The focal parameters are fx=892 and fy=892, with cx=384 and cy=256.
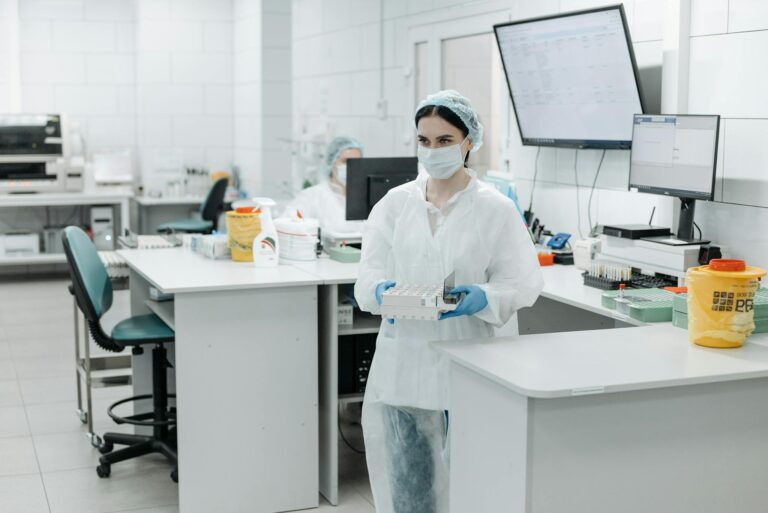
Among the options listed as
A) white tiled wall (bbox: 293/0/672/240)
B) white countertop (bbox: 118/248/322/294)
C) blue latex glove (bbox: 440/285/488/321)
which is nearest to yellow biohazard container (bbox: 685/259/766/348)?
blue latex glove (bbox: 440/285/488/321)

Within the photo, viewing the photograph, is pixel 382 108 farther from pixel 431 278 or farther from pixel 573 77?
pixel 431 278

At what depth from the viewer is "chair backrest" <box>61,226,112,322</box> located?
11.3 ft

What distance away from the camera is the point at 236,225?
141 inches

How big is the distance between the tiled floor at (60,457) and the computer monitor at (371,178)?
1.04 meters

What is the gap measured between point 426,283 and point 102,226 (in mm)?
5651

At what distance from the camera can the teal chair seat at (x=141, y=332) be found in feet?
11.1

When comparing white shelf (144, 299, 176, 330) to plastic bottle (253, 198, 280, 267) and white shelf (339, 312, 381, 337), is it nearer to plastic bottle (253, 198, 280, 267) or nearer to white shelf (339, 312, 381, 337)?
plastic bottle (253, 198, 280, 267)

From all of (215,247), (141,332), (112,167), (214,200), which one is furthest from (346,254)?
(112,167)

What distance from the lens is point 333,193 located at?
480cm

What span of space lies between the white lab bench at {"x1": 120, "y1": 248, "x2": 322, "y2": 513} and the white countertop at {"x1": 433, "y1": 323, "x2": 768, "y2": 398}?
41.2 inches

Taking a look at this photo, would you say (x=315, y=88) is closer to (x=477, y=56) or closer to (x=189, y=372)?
(x=477, y=56)

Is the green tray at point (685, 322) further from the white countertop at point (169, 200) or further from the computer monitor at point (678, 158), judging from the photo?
the white countertop at point (169, 200)

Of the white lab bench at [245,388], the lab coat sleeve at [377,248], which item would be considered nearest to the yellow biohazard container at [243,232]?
the white lab bench at [245,388]

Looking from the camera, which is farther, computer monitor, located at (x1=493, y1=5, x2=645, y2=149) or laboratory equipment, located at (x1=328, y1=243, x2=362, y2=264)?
laboratory equipment, located at (x1=328, y1=243, x2=362, y2=264)
